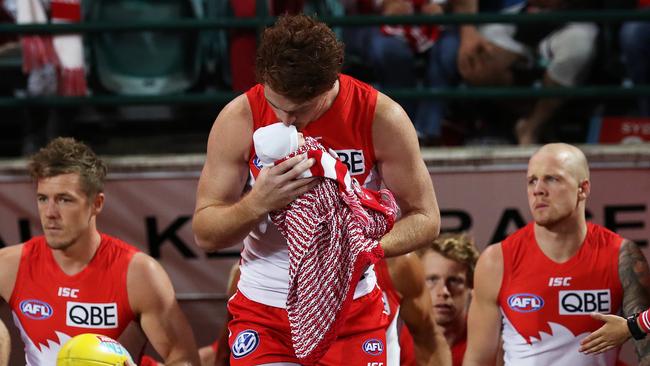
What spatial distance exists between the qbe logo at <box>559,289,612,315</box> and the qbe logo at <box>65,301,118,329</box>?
192cm

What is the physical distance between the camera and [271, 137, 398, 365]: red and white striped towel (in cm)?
301

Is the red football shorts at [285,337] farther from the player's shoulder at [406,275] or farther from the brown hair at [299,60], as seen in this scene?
the player's shoulder at [406,275]

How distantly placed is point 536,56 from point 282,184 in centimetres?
340

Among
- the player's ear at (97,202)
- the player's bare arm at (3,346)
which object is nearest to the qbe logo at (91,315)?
the player's bare arm at (3,346)

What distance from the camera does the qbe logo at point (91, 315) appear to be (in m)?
4.70

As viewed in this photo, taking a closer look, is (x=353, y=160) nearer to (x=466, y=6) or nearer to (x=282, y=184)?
(x=282, y=184)

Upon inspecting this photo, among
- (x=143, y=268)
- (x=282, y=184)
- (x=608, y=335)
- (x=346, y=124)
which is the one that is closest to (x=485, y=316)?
(x=608, y=335)

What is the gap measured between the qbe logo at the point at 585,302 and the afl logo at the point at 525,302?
0.10m

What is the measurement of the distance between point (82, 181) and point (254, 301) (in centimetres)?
163

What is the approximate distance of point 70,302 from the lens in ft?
15.6

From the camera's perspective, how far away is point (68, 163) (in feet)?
15.4

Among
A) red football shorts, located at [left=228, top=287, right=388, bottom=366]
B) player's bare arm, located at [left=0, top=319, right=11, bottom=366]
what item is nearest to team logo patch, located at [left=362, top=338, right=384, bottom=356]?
red football shorts, located at [left=228, top=287, right=388, bottom=366]

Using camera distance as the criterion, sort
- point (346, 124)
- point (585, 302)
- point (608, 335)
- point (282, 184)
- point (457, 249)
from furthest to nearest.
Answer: point (457, 249) < point (585, 302) < point (608, 335) < point (346, 124) < point (282, 184)

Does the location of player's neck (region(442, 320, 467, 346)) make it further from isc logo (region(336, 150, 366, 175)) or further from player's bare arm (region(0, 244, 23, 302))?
isc logo (region(336, 150, 366, 175))
